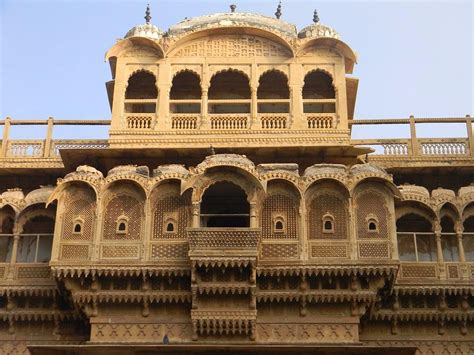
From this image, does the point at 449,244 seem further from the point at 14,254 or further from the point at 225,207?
the point at 14,254

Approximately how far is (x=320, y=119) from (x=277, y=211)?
2976 millimetres

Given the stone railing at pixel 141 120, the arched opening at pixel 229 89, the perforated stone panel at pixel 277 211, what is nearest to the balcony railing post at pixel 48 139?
the stone railing at pixel 141 120

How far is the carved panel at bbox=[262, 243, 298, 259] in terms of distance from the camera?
Result: 17422 millimetres

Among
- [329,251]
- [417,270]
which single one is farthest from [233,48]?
[417,270]

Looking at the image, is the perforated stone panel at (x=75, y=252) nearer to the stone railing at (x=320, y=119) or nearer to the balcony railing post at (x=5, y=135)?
the balcony railing post at (x=5, y=135)

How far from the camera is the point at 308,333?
17094 mm

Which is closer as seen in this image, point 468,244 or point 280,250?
point 280,250

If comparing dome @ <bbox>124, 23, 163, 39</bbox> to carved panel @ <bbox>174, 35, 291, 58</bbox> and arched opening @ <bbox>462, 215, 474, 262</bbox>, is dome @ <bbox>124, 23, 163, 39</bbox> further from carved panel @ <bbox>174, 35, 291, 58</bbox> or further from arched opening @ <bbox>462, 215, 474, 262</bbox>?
arched opening @ <bbox>462, 215, 474, 262</bbox>

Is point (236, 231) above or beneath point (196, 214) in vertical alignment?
beneath

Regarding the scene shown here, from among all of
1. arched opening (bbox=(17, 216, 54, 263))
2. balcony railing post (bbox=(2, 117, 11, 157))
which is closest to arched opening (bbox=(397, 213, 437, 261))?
arched opening (bbox=(17, 216, 54, 263))

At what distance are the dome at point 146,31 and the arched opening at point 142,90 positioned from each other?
0.87 meters

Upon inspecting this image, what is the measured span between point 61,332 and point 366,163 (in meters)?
7.02

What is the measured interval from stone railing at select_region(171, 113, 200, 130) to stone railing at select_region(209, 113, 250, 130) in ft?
1.15

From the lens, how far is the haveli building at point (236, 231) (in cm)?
1708
